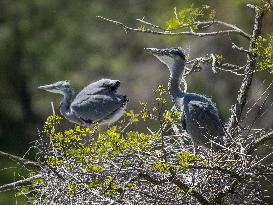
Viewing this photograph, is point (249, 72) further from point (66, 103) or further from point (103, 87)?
point (66, 103)

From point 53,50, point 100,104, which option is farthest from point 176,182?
point 53,50

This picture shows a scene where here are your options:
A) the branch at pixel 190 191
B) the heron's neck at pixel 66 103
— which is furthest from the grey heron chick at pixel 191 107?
the heron's neck at pixel 66 103

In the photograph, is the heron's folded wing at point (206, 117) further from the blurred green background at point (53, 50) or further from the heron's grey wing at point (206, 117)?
the blurred green background at point (53, 50)

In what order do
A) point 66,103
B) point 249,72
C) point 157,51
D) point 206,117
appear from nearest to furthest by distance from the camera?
point 249,72 < point 206,117 < point 157,51 < point 66,103

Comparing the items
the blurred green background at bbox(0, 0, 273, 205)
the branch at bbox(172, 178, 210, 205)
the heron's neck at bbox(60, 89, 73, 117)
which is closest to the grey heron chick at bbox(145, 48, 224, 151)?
the branch at bbox(172, 178, 210, 205)

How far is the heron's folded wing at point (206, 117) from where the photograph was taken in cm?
661

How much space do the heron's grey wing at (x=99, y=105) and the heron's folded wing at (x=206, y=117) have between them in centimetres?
200

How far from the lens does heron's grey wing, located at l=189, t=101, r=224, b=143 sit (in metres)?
6.61

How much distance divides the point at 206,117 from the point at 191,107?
135 mm

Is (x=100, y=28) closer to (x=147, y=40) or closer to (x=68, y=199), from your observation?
(x=147, y=40)

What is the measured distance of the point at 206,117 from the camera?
6719 millimetres

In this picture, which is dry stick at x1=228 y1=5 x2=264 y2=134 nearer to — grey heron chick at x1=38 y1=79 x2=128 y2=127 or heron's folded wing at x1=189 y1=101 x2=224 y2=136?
heron's folded wing at x1=189 y1=101 x2=224 y2=136

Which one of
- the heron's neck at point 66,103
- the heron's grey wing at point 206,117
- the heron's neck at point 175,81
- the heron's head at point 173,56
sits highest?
the heron's head at point 173,56

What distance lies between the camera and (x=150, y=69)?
48.5ft
